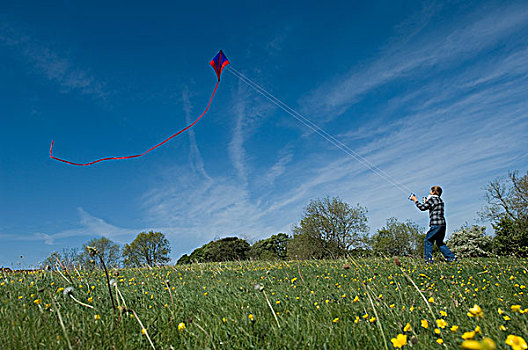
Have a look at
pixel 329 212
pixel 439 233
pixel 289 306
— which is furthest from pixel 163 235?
pixel 289 306

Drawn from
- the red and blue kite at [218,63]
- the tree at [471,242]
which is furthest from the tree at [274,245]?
the red and blue kite at [218,63]

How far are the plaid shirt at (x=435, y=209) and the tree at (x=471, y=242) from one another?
599 inches

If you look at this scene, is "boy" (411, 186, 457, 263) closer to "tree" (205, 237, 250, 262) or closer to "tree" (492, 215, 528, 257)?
"tree" (492, 215, 528, 257)

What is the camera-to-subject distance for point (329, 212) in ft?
139

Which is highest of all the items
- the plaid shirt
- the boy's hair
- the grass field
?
the boy's hair

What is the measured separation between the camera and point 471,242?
76.4ft

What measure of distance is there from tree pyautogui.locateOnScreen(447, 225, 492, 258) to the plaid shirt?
1520cm

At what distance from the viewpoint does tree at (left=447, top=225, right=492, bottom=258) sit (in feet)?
75.8

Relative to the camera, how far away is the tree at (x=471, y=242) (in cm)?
2309

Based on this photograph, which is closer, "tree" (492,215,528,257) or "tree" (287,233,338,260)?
"tree" (492,215,528,257)

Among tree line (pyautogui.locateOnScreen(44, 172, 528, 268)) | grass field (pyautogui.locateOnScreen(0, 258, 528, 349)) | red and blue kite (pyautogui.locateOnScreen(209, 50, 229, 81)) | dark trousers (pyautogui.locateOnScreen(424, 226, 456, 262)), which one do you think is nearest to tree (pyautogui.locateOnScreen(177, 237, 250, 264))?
tree line (pyautogui.locateOnScreen(44, 172, 528, 268))

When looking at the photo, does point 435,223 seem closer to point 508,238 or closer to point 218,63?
point 218,63

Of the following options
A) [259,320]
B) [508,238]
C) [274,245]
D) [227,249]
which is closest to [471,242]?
[508,238]

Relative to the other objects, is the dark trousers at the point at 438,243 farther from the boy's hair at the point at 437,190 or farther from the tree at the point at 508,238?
the tree at the point at 508,238
